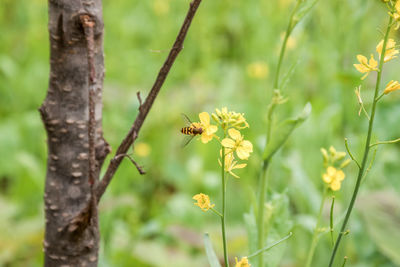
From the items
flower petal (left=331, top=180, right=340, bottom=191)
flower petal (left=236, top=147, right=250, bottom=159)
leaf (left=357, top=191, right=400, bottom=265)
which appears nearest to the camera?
flower petal (left=236, top=147, right=250, bottom=159)

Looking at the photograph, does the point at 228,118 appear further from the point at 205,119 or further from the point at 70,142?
the point at 70,142

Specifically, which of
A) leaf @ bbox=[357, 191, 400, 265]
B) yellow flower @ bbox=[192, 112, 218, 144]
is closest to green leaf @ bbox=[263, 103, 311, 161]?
yellow flower @ bbox=[192, 112, 218, 144]

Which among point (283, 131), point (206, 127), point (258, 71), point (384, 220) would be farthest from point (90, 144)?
point (258, 71)

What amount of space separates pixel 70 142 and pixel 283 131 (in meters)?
0.37

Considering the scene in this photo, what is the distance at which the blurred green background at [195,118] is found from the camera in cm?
154

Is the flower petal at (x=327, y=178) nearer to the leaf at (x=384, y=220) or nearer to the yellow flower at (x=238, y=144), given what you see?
the yellow flower at (x=238, y=144)

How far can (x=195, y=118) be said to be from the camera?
8.21 feet

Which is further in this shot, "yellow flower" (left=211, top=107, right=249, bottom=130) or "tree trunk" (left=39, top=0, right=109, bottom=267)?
"tree trunk" (left=39, top=0, right=109, bottom=267)

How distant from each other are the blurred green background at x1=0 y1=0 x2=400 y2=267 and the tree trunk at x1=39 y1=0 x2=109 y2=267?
0.14m

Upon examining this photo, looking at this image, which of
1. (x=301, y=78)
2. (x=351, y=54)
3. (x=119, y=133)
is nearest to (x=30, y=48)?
(x=119, y=133)

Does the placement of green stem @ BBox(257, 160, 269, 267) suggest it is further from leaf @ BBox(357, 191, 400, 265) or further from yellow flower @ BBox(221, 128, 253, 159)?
leaf @ BBox(357, 191, 400, 265)

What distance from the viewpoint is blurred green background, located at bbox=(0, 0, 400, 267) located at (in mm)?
1539

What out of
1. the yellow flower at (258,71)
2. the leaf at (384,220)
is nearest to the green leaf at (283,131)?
the leaf at (384,220)

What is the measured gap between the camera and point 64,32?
2.51 ft
